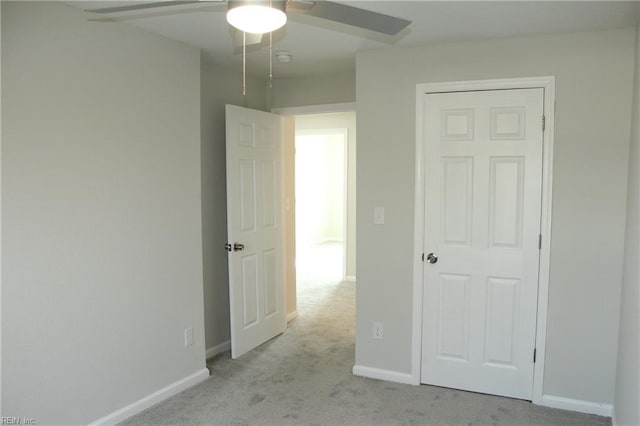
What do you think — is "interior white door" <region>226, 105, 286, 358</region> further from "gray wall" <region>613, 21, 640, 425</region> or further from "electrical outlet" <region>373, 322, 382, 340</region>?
"gray wall" <region>613, 21, 640, 425</region>

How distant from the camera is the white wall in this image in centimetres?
639

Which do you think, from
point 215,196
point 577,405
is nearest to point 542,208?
point 577,405

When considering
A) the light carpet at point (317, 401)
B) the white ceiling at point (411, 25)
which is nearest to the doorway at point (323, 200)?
the light carpet at point (317, 401)

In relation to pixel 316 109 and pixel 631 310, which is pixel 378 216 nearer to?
pixel 316 109

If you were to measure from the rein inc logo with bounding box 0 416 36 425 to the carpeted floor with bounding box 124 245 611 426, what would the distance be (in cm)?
57

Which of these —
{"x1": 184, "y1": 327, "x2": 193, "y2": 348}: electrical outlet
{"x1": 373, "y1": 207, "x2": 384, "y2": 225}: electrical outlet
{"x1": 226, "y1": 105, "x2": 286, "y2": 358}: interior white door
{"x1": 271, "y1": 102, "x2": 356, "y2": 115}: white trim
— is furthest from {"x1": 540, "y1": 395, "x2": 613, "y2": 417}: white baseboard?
{"x1": 271, "y1": 102, "x2": 356, "y2": 115}: white trim

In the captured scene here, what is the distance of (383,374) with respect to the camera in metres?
3.39

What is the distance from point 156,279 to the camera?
3.00 m

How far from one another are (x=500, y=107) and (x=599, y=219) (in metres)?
0.89

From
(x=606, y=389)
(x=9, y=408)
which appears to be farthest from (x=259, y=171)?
(x=606, y=389)

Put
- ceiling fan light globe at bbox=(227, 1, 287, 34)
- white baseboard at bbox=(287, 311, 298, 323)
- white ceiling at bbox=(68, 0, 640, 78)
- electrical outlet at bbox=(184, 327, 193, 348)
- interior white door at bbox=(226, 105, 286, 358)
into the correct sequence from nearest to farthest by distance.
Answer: ceiling fan light globe at bbox=(227, 1, 287, 34), white ceiling at bbox=(68, 0, 640, 78), electrical outlet at bbox=(184, 327, 193, 348), interior white door at bbox=(226, 105, 286, 358), white baseboard at bbox=(287, 311, 298, 323)

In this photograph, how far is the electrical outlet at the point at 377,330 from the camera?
3.39m

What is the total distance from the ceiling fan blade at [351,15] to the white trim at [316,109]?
7.65 feet

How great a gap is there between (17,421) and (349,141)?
4977mm
